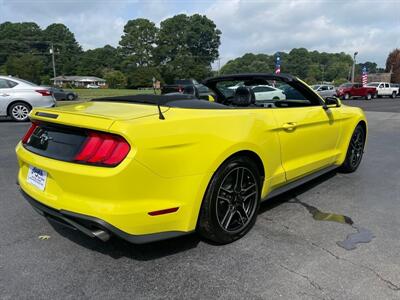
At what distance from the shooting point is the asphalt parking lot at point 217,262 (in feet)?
8.51

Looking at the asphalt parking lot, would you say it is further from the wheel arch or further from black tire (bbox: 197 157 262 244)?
the wheel arch

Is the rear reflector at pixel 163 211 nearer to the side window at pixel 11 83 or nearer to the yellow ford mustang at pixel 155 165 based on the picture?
the yellow ford mustang at pixel 155 165

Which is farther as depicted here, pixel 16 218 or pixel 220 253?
pixel 16 218

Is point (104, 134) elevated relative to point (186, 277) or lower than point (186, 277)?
elevated

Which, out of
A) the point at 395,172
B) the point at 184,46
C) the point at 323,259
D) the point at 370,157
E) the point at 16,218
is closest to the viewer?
the point at 323,259

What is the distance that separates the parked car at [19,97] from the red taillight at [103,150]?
30.9ft

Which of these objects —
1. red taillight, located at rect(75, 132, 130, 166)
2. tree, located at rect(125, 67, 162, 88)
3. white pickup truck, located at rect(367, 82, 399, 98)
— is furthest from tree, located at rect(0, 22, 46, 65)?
red taillight, located at rect(75, 132, 130, 166)

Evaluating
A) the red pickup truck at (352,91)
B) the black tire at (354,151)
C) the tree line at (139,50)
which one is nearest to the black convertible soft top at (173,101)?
the black tire at (354,151)

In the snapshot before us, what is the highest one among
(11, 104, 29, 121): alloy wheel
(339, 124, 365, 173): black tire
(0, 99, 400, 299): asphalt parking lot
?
(11, 104, 29, 121): alloy wheel

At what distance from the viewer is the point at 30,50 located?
117 metres

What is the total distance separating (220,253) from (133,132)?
4.10 feet

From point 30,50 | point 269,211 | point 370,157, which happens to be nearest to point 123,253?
point 269,211

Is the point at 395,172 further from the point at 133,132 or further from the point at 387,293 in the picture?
the point at 133,132

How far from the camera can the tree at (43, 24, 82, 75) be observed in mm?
119750
